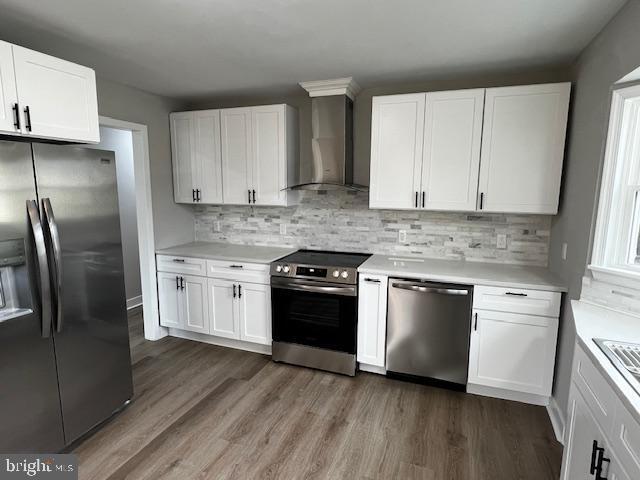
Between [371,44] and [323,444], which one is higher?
[371,44]

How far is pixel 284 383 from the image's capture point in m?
2.85

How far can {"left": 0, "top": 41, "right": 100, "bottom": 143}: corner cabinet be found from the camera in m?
1.73

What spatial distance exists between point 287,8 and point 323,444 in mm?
2503

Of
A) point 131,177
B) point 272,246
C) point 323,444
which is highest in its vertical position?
point 131,177

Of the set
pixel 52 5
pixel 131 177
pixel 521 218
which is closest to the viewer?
pixel 52 5

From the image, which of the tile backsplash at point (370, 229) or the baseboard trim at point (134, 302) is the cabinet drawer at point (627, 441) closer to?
the tile backsplash at point (370, 229)

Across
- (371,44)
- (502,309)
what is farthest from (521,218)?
(371,44)

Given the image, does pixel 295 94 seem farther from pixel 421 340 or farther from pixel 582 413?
pixel 582 413

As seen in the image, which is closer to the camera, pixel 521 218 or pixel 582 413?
pixel 582 413

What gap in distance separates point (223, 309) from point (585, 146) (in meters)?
3.09

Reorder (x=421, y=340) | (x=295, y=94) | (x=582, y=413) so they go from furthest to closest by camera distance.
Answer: (x=295, y=94) → (x=421, y=340) → (x=582, y=413)

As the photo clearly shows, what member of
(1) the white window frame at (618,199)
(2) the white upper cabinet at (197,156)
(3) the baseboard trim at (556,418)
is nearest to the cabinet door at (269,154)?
(2) the white upper cabinet at (197,156)

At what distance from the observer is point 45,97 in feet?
6.19

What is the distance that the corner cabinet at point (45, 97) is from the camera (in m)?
1.73
